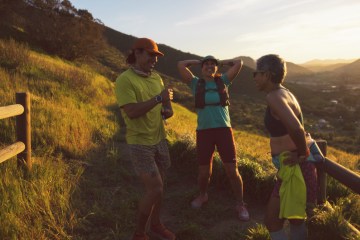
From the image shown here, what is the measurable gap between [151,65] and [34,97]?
6.48m

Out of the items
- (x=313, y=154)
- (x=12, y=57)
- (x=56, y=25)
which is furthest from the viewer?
(x=56, y=25)

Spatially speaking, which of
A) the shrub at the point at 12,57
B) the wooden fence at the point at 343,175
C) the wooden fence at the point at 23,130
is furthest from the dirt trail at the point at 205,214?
the shrub at the point at 12,57

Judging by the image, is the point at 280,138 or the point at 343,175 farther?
the point at 343,175

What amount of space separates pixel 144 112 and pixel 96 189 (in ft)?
7.96

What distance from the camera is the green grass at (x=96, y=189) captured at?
4.20 meters

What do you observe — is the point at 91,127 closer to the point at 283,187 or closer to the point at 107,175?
the point at 107,175

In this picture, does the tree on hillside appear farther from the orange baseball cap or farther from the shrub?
the orange baseball cap

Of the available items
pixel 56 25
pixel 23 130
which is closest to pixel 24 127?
pixel 23 130

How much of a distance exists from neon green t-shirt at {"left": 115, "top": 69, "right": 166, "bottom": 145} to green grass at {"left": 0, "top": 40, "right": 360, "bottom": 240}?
50.7 inches

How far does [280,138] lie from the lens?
3174 mm

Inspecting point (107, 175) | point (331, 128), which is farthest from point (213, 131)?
point (331, 128)

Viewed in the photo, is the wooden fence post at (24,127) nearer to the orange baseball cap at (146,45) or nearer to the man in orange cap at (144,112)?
the man in orange cap at (144,112)

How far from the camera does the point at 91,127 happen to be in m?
8.18

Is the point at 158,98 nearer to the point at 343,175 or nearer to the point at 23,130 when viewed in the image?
the point at 343,175
